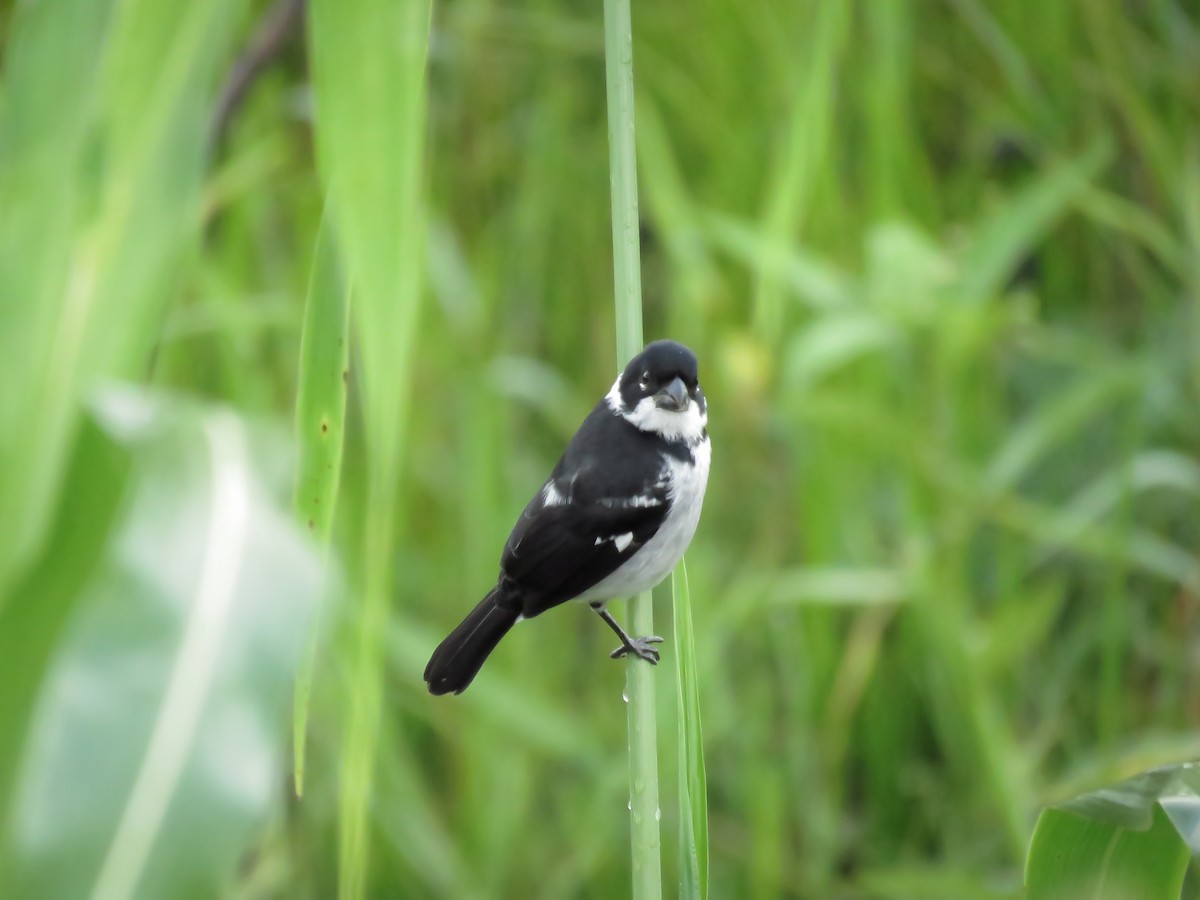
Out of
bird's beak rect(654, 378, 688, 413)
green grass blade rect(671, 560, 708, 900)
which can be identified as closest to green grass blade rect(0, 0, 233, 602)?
green grass blade rect(671, 560, 708, 900)

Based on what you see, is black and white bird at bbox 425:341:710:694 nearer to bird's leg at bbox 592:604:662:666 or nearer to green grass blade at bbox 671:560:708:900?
bird's leg at bbox 592:604:662:666

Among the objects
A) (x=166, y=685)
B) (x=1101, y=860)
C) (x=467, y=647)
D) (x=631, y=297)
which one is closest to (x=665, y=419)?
(x=467, y=647)

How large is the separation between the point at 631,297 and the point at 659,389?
0.56 m

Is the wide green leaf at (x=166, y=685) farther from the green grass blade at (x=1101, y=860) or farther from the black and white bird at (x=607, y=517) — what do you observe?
the black and white bird at (x=607, y=517)

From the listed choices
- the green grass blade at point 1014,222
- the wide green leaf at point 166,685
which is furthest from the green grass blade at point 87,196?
the green grass blade at point 1014,222

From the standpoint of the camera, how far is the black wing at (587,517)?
1.57 meters

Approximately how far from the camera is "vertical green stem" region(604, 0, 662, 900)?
0.99 m

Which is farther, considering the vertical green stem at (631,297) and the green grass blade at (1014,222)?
the green grass blade at (1014,222)

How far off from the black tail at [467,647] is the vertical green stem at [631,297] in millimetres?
446

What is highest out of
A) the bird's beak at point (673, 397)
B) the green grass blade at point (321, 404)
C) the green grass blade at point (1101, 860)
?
the bird's beak at point (673, 397)

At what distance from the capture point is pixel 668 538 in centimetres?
160

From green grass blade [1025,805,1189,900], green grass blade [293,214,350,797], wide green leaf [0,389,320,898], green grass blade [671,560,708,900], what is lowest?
green grass blade [1025,805,1189,900]

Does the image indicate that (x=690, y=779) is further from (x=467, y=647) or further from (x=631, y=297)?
(x=467, y=647)

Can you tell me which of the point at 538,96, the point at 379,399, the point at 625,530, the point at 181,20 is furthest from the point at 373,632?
the point at 538,96
